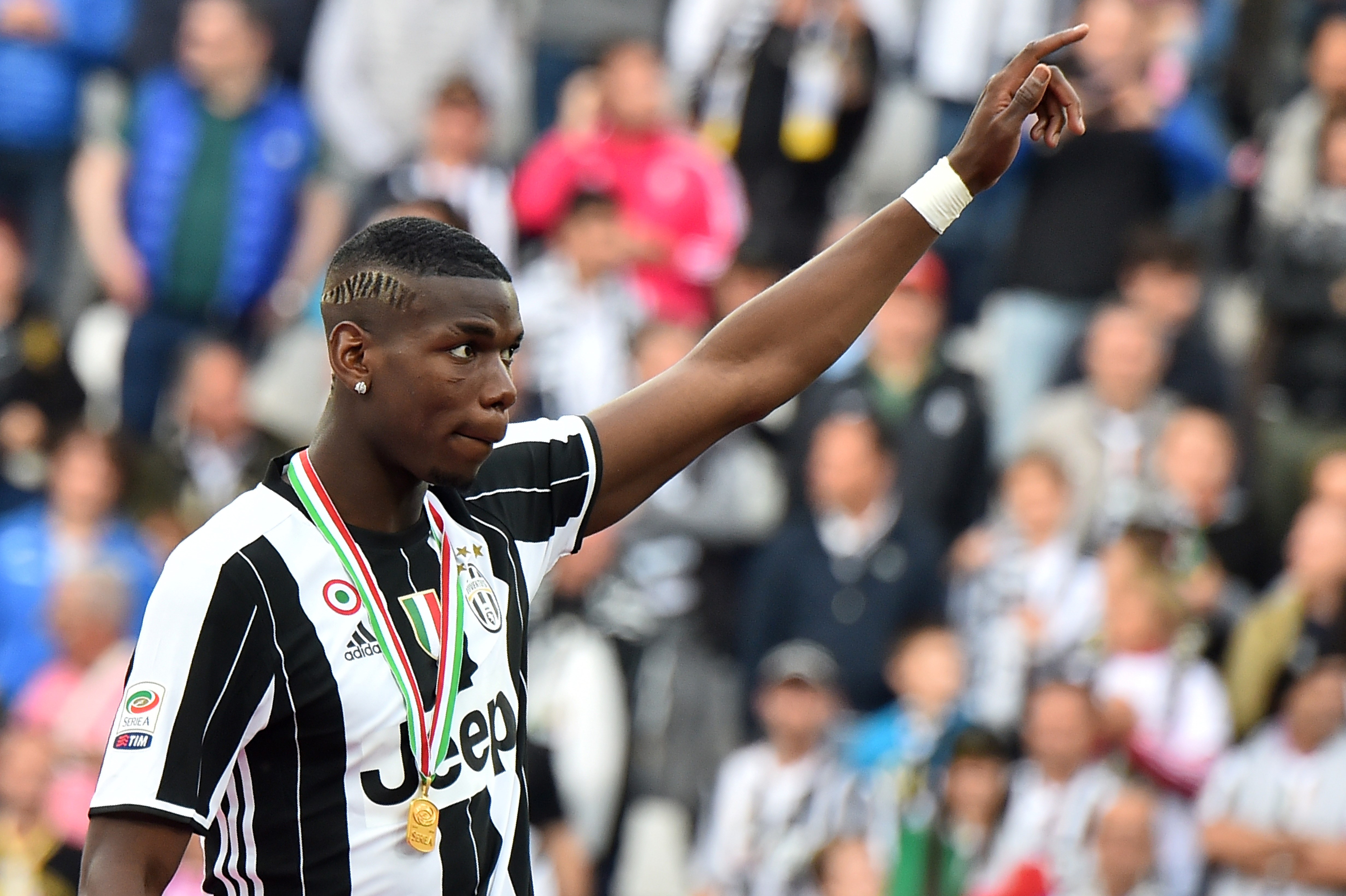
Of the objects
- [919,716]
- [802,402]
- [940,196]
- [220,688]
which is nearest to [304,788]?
[220,688]

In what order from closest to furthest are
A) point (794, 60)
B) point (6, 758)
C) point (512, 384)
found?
1. point (512, 384)
2. point (6, 758)
3. point (794, 60)

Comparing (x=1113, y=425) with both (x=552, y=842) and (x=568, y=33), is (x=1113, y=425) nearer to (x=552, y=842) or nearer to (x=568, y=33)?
(x=552, y=842)

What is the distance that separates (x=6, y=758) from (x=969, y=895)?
3964 mm

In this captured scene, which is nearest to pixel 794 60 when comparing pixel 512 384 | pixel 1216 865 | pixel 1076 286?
pixel 1076 286

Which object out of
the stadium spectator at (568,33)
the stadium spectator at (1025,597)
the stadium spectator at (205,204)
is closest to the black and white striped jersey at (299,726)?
the stadium spectator at (1025,597)

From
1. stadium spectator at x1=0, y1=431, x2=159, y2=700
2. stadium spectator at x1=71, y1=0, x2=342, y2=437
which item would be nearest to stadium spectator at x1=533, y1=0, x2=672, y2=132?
stadium spectator at x1=71, y1=0, x2=342, y2=437

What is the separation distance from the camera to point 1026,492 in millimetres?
8938

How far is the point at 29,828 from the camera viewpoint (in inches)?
332

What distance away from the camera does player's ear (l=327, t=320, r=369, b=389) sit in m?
3.34

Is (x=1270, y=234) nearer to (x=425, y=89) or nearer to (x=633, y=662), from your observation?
(x=633, y=662)

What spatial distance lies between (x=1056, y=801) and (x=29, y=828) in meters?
4.15

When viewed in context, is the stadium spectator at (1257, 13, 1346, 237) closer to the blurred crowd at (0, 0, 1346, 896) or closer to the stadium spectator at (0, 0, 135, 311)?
the blurred crowd at (0, 0, 1346, 896)

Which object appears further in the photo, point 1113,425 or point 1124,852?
point 1113,425

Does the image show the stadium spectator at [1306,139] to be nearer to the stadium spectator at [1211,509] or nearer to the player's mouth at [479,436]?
the stadium spectator at [1211,509]
